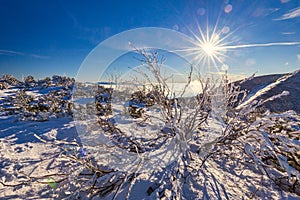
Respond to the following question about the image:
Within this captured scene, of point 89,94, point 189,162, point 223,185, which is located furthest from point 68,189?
point 89,94

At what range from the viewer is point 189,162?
1.97 metres

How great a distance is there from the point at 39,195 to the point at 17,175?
0.54 metres

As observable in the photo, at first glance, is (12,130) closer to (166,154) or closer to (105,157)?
(105,157)

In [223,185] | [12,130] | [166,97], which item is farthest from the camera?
[12,130]

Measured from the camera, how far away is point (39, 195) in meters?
1.48

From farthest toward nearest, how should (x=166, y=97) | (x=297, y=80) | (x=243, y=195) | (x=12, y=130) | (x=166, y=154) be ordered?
(x=297, y=80) → (x=12, y=130) → (x=166, y=97) → (x=166, y=154) → (x=243, y=195)

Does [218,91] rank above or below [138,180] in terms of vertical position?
above

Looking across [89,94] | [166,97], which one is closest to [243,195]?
[166,97]

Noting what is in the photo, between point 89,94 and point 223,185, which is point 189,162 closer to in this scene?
point 223,185

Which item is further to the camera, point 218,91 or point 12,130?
point 12,130

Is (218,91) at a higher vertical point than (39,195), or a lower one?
higher

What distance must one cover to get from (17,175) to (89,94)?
598 cm

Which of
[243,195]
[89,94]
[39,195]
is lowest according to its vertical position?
[39,195]

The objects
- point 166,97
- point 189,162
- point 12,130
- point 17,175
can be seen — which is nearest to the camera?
point 17,175
